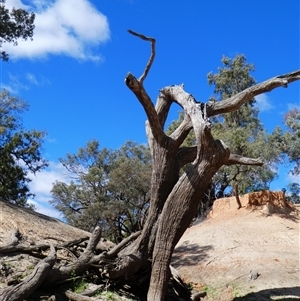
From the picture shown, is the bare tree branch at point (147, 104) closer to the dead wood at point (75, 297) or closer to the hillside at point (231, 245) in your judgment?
the hillside at point (231, 245)

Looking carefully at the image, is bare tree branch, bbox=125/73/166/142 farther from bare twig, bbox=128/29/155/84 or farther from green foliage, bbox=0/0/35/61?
green foliage, bbox=0/0/35/61

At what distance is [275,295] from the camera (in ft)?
28.5

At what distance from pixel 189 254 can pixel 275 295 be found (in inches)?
211

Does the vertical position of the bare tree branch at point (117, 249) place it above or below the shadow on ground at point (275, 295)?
below

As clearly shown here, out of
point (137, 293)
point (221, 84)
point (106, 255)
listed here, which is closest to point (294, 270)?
point (137, 293)

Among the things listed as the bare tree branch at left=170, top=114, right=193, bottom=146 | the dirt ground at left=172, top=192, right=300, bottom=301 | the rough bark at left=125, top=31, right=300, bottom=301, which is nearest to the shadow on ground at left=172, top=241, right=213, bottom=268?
the dirt ground at left=172, top=192, right=300, bottom=301

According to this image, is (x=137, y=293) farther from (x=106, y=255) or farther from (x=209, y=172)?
(x=209, y=172)

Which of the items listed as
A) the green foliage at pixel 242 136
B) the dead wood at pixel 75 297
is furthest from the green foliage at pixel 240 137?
the dead wood at pixel 75 297

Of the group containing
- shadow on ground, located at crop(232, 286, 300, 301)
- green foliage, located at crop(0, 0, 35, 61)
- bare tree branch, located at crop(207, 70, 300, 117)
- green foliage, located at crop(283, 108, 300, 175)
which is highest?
green foliage, located at crop(283, 108, 300, 175)

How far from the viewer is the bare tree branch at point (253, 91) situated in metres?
7.19

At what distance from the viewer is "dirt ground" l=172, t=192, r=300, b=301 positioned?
9.36 metres

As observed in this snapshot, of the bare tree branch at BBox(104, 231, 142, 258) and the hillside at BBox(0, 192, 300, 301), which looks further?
the hillside at BBox(0, 192, 300, 301)

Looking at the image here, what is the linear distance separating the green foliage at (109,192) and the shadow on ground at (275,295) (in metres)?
13.2

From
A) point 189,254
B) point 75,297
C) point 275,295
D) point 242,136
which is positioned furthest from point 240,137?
point 75,297
